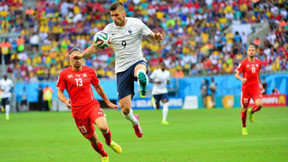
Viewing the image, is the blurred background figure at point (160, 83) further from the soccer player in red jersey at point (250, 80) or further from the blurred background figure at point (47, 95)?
the blurred background figure at point (47, 95)

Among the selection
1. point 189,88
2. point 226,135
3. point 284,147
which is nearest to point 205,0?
point 189,88

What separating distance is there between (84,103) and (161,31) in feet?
108

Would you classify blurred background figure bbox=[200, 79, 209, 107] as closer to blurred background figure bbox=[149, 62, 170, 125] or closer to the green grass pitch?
blurred background figure bbox=[149, 62, 170, 125]

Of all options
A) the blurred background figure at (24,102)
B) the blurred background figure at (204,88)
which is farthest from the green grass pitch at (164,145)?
the blurred background figure at (24,102)

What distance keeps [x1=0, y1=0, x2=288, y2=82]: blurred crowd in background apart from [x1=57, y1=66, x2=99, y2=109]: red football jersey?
91.8ft

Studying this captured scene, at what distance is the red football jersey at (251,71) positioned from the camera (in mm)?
17922

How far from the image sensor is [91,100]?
1056 cm

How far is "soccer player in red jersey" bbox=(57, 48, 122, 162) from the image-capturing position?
10320 millimetres

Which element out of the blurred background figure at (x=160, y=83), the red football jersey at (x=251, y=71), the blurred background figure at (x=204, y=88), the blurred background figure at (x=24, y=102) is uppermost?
the red football jersey at (x=251, y=71)

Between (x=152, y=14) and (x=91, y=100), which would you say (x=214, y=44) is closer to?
(x=152, y=14)

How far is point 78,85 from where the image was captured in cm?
1056

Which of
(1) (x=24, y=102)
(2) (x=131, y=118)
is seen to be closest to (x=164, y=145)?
(2) (x=131, y=118)

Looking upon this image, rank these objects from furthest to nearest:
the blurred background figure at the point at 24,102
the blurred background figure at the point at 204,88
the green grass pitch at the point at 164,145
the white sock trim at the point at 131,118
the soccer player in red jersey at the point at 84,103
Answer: the blurred background figure at the point at 24,102, the blurred background figure at the point at 204,88, the white sock trim at the point at 131,118, the green grass pitch at the point at 164,145, the soccer player in red jersey at the point at 84,103

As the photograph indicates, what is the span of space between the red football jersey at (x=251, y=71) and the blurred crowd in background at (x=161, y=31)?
66.6 ft
